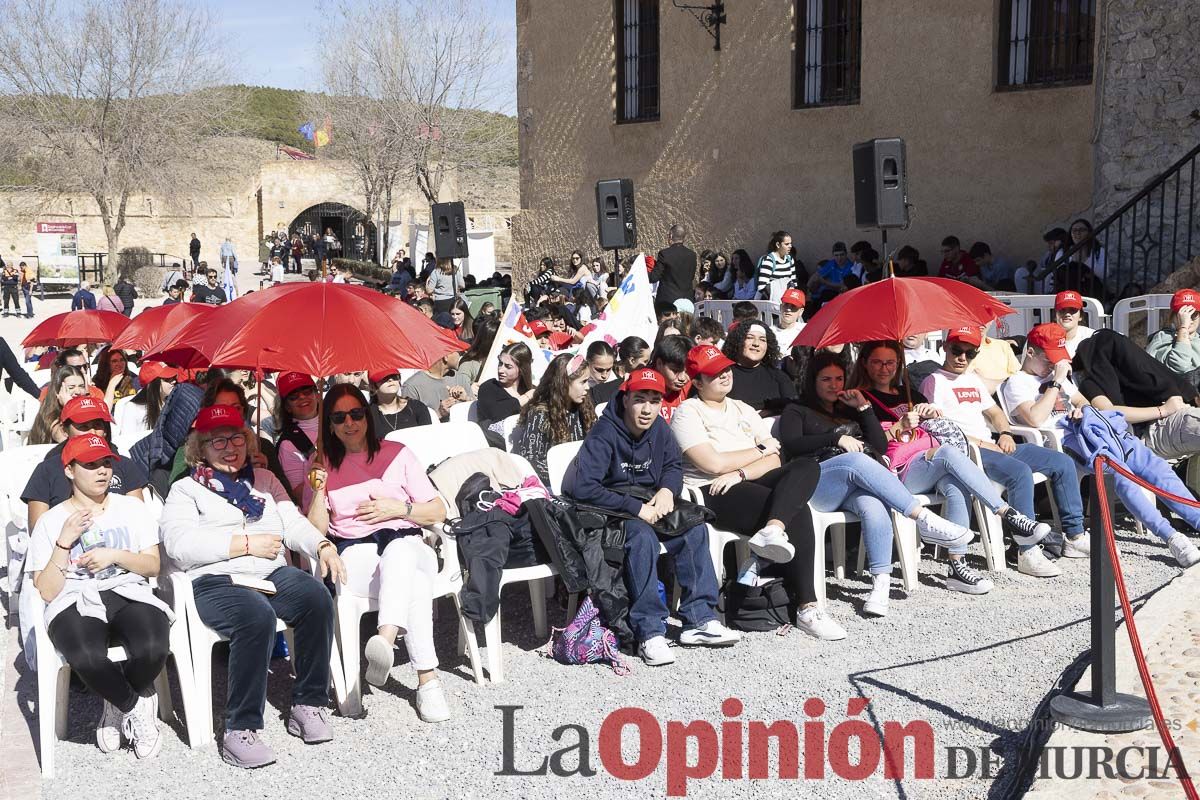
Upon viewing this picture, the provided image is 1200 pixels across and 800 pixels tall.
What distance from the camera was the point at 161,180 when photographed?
3588 cm

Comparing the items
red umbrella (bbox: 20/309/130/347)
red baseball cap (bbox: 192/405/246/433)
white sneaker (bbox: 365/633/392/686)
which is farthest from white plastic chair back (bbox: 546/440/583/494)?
red umbrella (bbox: 20/309/130/347)

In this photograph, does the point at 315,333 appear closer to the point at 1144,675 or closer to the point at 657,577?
the point at 657,577

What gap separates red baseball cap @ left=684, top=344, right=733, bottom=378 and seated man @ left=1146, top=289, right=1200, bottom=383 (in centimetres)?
311

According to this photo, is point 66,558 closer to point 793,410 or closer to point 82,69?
point 793,410

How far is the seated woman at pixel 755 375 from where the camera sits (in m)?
6.82

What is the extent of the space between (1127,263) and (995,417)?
6.18m

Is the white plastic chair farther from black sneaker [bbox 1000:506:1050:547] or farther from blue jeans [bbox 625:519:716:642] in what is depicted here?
black sneaker [bbox 1000:506:1050:547]

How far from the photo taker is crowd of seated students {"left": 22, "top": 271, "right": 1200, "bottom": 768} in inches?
172

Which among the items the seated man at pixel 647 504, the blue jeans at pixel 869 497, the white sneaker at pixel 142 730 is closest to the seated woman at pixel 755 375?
the blue jeans at pixel 869 497

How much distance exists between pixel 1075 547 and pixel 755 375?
193 cm

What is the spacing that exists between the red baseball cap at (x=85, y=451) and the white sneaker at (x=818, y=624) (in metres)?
2.95

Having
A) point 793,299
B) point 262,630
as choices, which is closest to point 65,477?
point 262,630

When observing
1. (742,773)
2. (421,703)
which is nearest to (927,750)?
(742,773)

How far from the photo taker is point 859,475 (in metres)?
5.68
